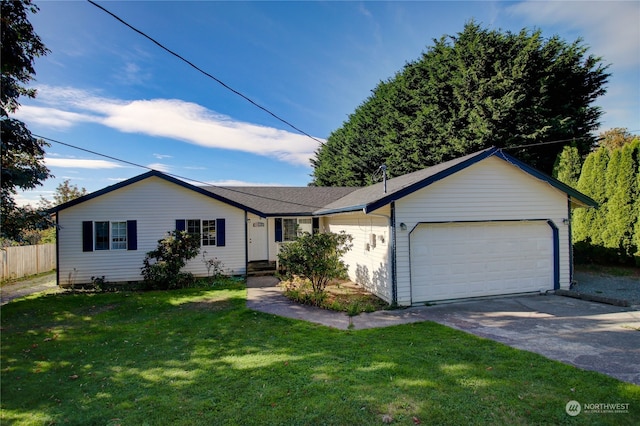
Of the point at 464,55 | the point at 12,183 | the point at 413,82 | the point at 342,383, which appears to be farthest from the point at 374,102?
the point at 342,383

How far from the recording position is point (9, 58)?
8.83m

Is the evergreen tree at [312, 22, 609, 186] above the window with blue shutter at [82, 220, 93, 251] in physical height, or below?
above

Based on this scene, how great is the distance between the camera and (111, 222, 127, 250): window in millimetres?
12094

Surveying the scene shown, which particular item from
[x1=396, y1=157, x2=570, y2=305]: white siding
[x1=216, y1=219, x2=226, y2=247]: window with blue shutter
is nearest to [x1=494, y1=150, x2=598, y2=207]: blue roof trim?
[x1=396, y1=157, x2=570, y2=305]: white siding

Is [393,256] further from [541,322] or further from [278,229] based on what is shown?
[278,229]

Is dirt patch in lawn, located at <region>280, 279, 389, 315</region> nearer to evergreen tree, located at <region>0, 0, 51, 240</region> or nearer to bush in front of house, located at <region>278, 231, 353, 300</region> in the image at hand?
bush in front of house, located at <region>278, 231, 353, 300</region>

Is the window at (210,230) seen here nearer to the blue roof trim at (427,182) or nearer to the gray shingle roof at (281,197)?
the gray shingle roof at (281,197)

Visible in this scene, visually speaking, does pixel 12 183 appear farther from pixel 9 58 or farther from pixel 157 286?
pixel 157 286

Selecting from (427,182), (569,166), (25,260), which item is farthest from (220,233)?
(569,166)

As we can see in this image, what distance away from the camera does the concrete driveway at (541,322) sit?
491cm

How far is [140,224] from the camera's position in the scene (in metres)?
12.3

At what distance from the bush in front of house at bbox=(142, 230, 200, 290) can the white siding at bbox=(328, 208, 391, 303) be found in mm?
6191

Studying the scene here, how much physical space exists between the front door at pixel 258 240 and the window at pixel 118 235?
5.32 m

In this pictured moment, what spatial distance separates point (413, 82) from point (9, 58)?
22.2 meters
